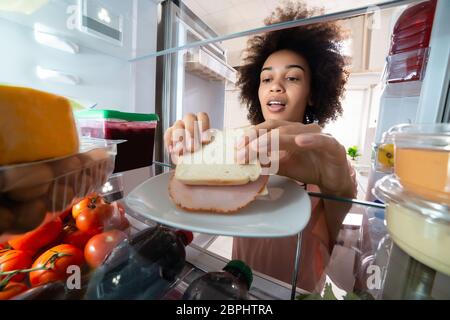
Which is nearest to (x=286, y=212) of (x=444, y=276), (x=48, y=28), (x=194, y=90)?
(x=444, y=276)

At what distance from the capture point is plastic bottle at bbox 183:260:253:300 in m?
0.25

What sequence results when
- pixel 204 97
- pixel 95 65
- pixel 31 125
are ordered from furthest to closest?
pixel 204 97
pixel 95 65
pixel 31 125

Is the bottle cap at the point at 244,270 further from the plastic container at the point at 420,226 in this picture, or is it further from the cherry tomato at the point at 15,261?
the cherry tomato at the point at 15,261

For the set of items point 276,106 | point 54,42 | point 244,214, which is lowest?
point 244,214

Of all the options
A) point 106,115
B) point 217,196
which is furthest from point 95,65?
point 217,196

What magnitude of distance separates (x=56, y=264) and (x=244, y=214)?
1.07ft

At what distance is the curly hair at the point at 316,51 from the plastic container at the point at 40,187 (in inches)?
30.1

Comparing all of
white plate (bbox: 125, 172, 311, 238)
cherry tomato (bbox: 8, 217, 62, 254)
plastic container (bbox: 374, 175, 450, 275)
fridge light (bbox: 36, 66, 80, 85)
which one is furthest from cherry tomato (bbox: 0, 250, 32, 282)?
plastic container (bbox: 374, 175, 450, 275)

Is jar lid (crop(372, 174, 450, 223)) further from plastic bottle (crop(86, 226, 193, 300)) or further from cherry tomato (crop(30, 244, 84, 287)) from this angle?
cherry tomato (crop(30, 244, 84, 287))

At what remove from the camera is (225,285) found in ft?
0.87

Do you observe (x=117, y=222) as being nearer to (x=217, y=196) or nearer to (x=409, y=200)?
(x=217, y=196)

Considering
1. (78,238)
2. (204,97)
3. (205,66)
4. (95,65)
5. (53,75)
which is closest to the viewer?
(78,238)

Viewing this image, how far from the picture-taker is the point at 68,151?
0.24m
